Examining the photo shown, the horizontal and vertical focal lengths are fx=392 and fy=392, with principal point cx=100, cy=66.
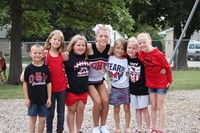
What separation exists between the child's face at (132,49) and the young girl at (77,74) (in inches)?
27.6

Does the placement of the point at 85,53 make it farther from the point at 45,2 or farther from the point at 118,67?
the point at 45,2

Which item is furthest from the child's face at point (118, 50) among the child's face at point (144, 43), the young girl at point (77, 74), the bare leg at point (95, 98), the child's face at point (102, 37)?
the bare leg at point (95, 98)

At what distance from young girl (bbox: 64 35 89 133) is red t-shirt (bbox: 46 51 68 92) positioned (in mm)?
107

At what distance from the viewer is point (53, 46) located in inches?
240

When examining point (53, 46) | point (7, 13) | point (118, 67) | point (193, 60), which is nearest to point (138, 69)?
point (118, 67)

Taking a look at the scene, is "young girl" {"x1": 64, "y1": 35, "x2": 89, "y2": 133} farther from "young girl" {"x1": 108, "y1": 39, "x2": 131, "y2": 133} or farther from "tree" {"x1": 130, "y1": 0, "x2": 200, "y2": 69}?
"tree" {"x1": 130, "y1": 0, "x2": 200, "y2": 69}

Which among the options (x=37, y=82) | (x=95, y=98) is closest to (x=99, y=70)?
(x=95, y=98)

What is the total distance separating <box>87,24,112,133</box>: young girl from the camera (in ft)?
20.7

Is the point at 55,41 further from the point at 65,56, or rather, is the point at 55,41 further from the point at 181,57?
the point at 181,57

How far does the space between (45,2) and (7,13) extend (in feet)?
16.9

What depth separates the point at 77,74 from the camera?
20.2 feet

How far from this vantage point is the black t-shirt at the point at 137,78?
6.36m

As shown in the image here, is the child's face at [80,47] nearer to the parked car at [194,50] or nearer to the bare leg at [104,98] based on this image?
the bare leg at [104,98]

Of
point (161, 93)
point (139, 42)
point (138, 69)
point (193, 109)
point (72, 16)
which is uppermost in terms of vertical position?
point (72, 16)
